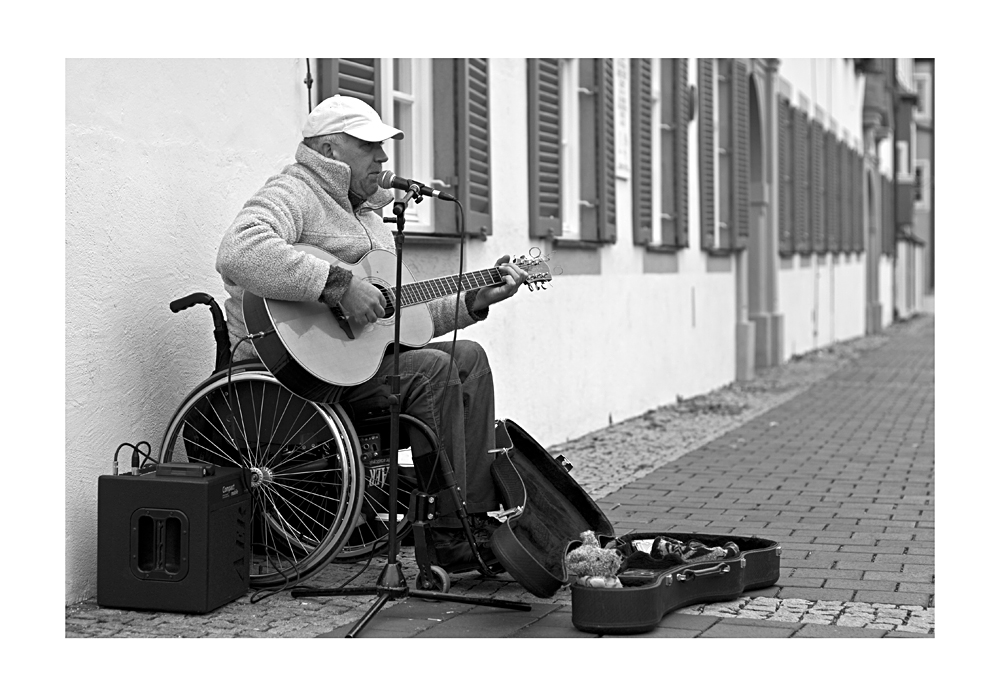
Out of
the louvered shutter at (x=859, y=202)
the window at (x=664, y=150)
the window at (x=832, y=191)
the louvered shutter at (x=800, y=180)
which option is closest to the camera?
the window at (x=664, y=150)

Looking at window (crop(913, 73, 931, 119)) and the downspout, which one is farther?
window (crop(913, 73, 931, 119))

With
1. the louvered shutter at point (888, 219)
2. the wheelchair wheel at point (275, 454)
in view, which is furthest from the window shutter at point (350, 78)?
the louvered shutter at point (888, 219)

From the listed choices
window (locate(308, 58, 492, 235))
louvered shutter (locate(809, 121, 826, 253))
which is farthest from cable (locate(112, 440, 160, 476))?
louvered shutter (locate(809, 121, 826, 253))

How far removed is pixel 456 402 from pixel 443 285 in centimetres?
51

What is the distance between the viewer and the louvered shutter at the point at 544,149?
9500 mm

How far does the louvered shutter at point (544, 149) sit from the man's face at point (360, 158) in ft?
13.3

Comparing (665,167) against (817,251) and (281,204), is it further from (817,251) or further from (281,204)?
(817,251)

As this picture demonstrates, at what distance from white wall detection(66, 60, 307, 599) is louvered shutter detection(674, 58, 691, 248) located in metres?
7.19

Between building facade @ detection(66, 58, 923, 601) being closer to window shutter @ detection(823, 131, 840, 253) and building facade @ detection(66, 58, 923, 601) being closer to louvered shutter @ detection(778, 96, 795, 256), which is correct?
louvered shutter @ detection(778, 96, 795, 256)

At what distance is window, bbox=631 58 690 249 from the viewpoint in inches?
476

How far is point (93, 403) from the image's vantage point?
5199mm

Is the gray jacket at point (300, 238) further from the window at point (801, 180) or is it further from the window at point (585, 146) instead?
the window at point (801, 180)

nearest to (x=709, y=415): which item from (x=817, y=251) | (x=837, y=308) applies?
(x=817, y=251)
